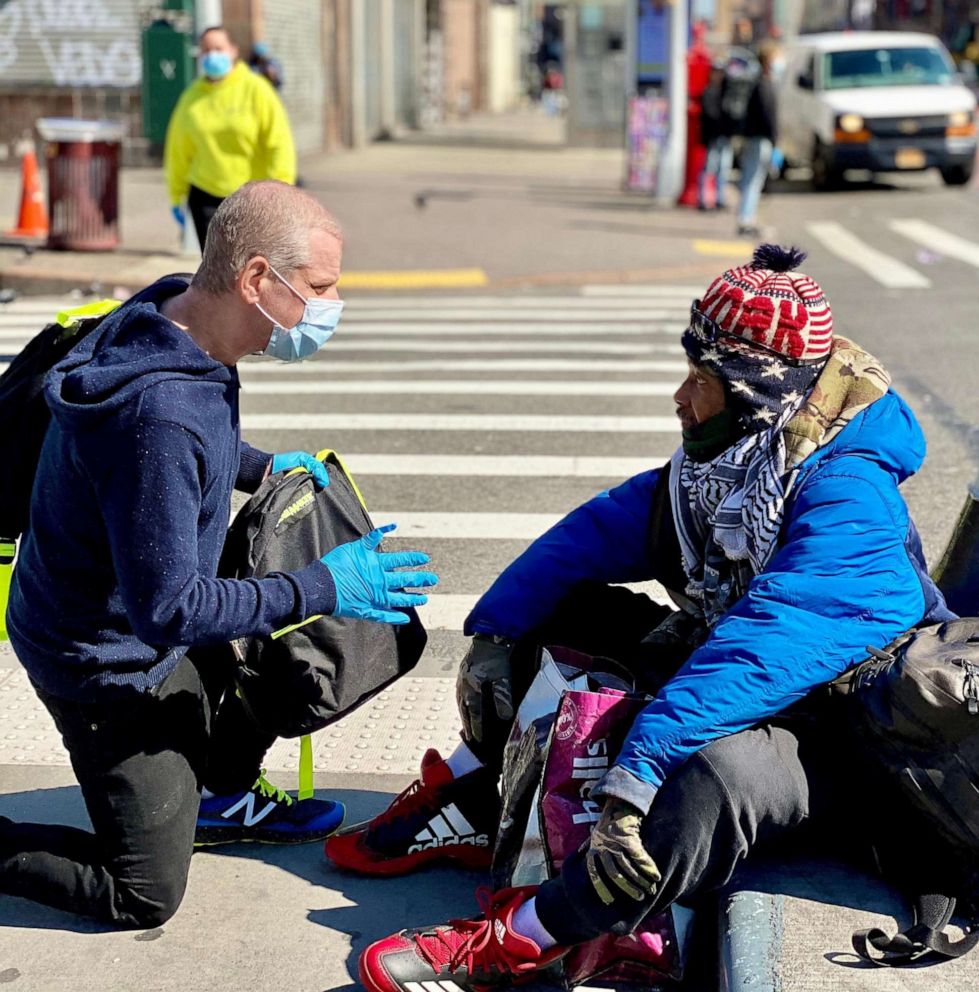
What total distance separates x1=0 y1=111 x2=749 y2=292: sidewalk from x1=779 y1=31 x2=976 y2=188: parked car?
2667 mm

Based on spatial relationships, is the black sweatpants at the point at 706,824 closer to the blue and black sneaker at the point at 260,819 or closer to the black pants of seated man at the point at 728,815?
the black pants of seated man at the point at 728,815

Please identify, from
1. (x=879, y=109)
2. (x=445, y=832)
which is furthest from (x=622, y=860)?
(x=879, y=109)

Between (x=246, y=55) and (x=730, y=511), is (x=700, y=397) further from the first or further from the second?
(x=246, y=55)

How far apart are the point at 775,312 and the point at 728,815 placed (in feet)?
3.23

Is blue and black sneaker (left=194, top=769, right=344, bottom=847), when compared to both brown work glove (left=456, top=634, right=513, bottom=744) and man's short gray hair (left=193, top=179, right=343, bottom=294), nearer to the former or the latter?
brown work glove (left=456, top=634, right=513, bottom=744)

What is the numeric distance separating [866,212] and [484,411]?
37.1 ft

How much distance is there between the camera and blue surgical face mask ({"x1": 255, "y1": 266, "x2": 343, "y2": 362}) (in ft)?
10.4

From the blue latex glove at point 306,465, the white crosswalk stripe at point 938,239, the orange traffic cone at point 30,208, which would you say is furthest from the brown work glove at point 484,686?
the orange traffic cone at point 30,208

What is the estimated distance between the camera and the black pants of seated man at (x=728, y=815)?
2.88m

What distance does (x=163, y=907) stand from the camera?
10.9 ft

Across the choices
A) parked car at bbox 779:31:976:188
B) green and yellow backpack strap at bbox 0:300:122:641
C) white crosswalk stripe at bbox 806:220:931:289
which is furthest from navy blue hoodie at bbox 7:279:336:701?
parked car at bbox 779:31:976:188

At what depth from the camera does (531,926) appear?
3.01m

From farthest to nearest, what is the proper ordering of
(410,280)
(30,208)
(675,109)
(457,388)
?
1. (675,109)
2. (30,208)
3. (410,280)
4. (457,388)

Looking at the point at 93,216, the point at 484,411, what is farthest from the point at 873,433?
the point at 93,216
